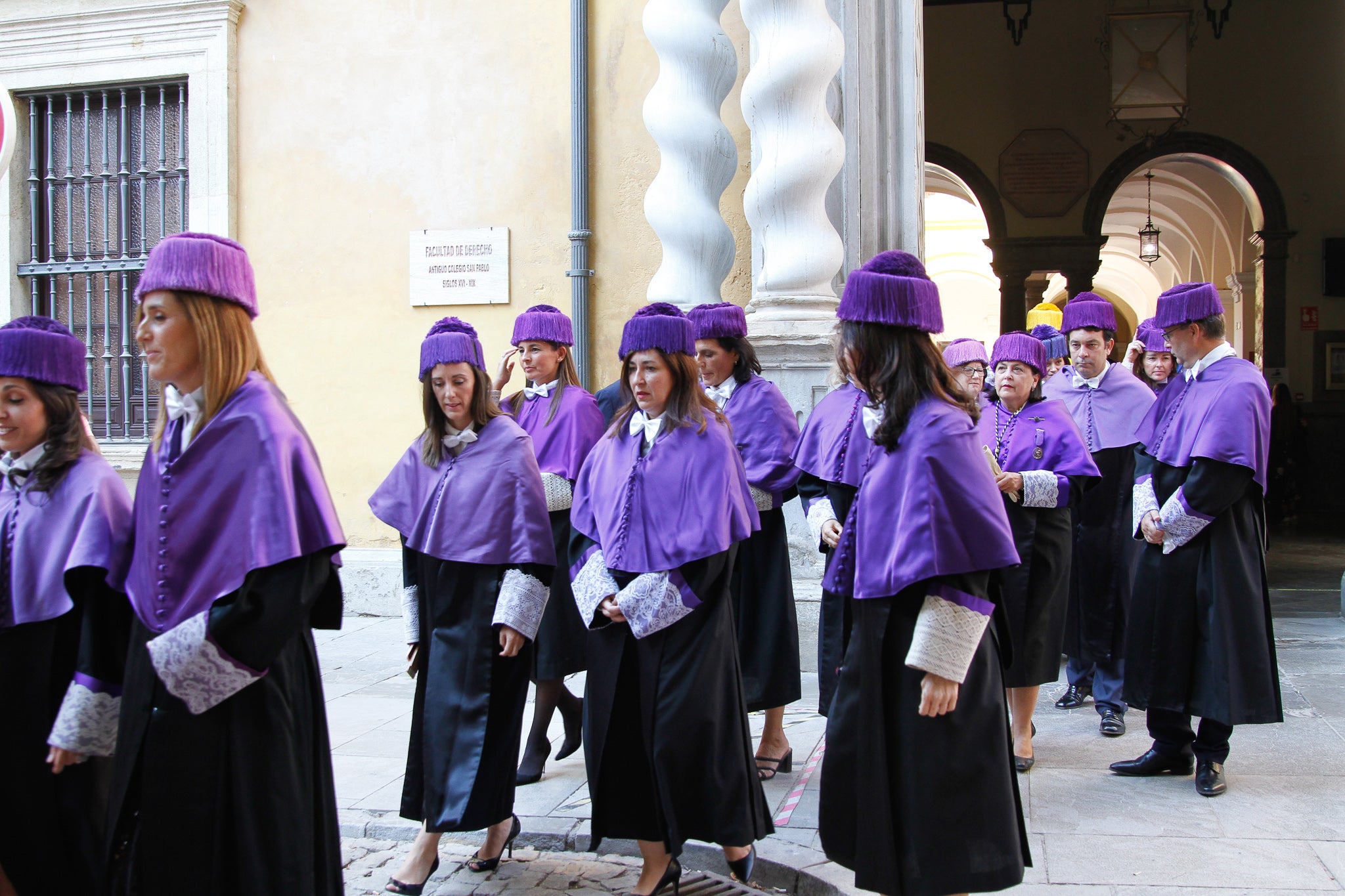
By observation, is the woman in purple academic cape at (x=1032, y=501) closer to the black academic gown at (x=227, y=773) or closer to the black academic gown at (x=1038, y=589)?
the black academic gown at (x=1038, y=589)

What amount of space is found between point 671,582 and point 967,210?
1079 inches

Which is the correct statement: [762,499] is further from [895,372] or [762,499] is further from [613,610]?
[895,372]

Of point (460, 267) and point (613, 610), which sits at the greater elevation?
point (460, 267)

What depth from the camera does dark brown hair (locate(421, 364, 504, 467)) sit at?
14.0 ft

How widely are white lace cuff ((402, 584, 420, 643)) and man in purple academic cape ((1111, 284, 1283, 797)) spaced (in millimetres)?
2980

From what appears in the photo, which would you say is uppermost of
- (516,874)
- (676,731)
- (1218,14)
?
(1218,14)

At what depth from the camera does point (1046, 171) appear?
59.4 ft

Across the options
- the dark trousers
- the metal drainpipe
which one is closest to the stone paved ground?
the dark trousers

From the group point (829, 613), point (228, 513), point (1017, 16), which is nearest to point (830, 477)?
point (829, 613)

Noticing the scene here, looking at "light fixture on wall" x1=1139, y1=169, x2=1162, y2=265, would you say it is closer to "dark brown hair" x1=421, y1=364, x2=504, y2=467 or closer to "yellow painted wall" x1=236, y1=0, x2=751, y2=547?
"yellow painted wall" x1=236, y1=0, x2=751, y2=547

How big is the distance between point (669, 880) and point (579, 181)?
5.57m

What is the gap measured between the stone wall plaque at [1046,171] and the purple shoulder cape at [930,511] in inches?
631

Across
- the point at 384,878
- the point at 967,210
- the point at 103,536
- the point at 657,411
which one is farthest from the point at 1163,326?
the point at 967,210

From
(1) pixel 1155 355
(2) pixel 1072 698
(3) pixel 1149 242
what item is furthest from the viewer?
(3) pixel 1149 242
